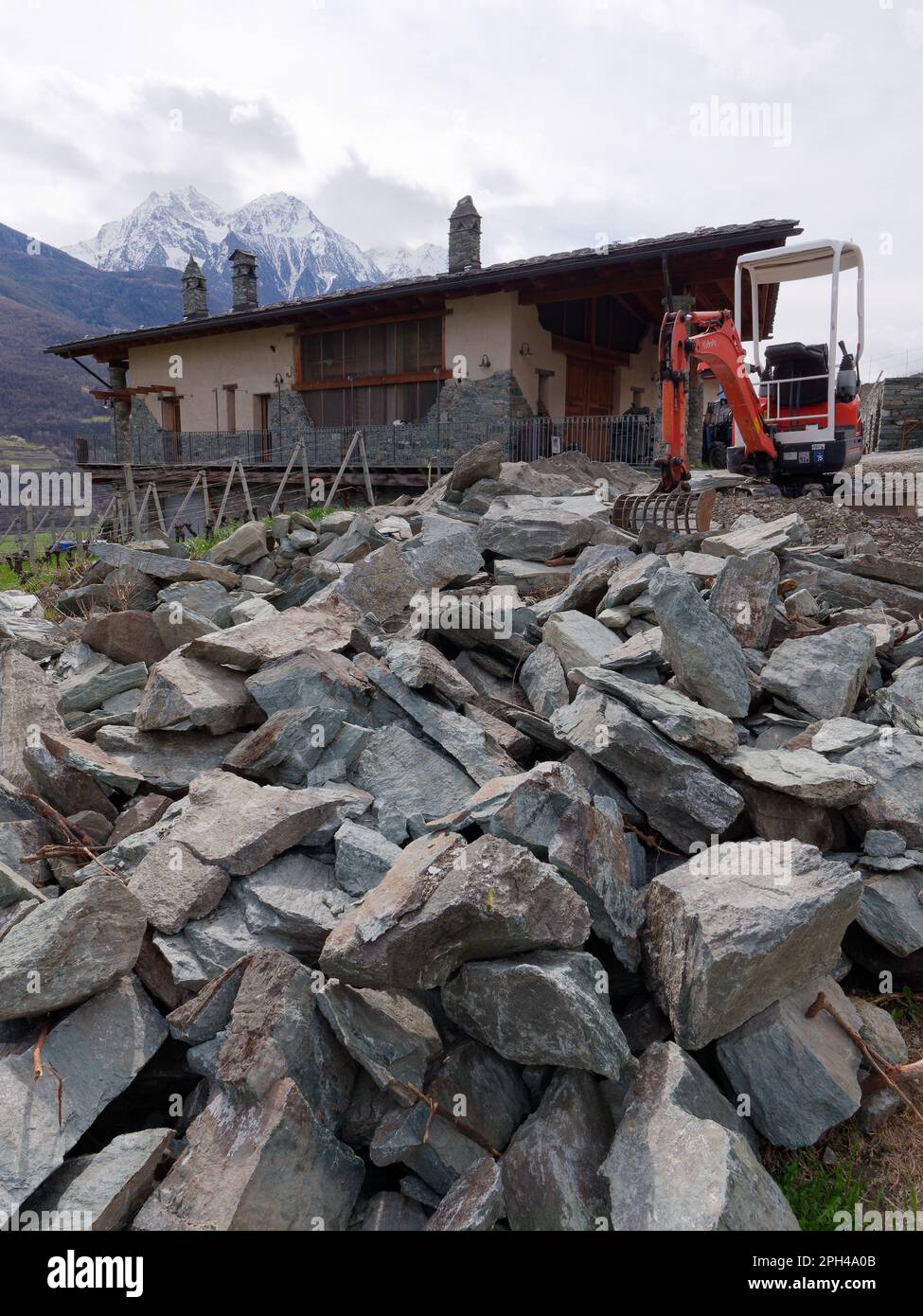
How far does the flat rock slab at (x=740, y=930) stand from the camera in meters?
3.16

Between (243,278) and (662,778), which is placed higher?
(243,278)

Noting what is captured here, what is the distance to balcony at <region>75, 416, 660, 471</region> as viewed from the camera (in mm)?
16500

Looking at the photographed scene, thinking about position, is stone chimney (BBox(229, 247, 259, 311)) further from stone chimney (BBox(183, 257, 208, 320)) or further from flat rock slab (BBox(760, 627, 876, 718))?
flat rock slab (BBox(760, 627, 876, 718))

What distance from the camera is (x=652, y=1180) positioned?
8.95 feet

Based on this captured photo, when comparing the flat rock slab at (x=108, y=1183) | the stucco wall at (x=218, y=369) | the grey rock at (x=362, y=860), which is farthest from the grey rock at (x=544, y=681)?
the stucco wall at (x=218, y=369)

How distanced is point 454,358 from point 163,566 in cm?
1132

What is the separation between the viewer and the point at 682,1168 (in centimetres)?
273

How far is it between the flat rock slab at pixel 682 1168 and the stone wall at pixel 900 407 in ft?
68.1

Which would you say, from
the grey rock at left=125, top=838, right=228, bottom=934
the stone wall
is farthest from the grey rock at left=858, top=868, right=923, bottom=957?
the stone wall

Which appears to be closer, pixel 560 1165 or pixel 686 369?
pixel 560 1165

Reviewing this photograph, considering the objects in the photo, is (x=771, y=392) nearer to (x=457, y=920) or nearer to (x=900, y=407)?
(x=457, y=920)

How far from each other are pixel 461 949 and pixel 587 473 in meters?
11.2

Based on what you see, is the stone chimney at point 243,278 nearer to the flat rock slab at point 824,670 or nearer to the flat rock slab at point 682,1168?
the flat rock slab at point 824,670

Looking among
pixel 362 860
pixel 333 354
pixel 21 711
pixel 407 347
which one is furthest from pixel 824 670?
pixel 333 354
